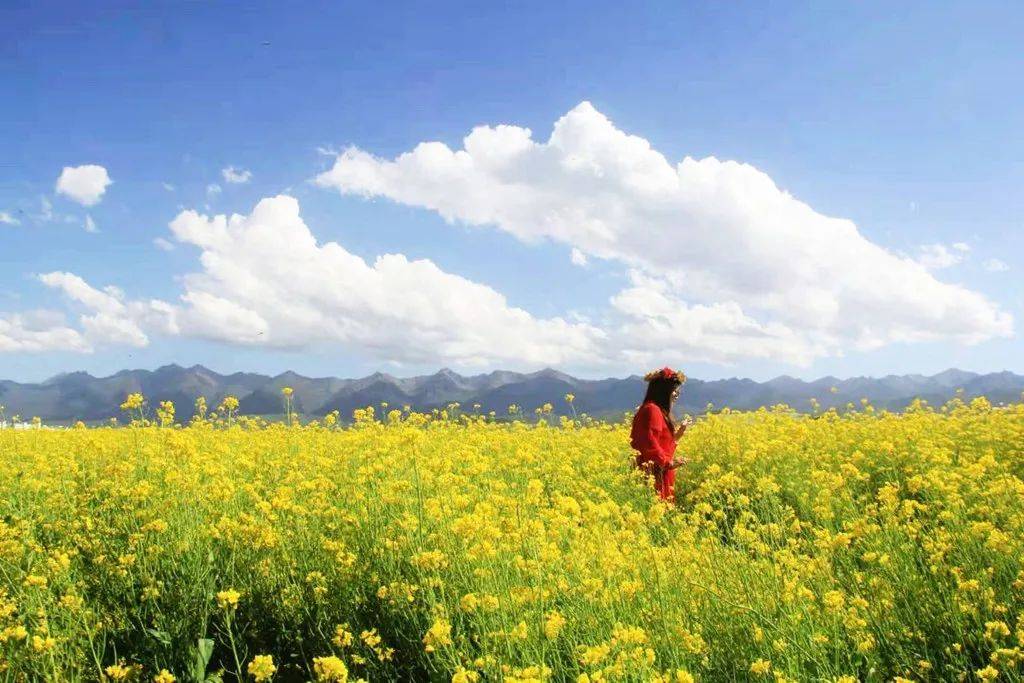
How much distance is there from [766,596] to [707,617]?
361mm

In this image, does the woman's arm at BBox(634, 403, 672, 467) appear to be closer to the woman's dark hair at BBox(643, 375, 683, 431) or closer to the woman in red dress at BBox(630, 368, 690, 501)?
the woman in red dress at BBox(630, 368, 690, 501)

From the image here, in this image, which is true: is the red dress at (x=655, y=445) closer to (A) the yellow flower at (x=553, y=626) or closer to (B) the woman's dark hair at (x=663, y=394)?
(B) the woman's dark hair at (x=663, y=394)

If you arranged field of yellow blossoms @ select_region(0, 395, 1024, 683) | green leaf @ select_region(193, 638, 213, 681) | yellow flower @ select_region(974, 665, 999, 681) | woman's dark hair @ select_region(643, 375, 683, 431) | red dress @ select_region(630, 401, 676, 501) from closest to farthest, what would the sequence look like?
yellow flower @ select_region(974, 665, 999, 681), field of yellow blossoms @ select_region(0, 395, 1024, 683), green leaf @ select_region(193, 638, 213, 681), red dress @ select_region(630, 401, 676, 501), woman's dark hair @ select_region(643, 375, 683, 431)

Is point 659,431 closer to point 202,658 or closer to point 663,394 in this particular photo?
point 663,394

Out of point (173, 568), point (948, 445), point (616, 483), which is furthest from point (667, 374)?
point (173, 568)

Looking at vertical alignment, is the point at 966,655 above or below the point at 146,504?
below

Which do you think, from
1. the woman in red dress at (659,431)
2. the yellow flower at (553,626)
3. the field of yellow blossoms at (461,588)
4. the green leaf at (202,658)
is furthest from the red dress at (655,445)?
the green leaf at (202,658)

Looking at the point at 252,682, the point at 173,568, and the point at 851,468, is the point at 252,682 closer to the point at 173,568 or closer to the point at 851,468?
the point at 173,568

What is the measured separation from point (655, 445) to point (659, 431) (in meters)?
0.18

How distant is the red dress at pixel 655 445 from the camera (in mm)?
7223

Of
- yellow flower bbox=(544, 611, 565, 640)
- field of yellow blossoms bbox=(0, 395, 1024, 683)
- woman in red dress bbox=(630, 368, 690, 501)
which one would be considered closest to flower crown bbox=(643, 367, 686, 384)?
woman in red dress bbox=(630, 368, 690, 501)

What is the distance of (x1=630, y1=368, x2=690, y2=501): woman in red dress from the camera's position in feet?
23.7

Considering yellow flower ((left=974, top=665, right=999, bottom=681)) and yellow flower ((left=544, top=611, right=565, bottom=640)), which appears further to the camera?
yellow flower ((left=544, top=611, right=565, bottom=640))

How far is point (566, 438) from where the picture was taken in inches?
396
